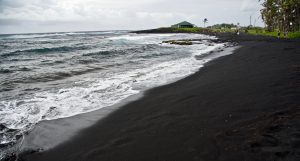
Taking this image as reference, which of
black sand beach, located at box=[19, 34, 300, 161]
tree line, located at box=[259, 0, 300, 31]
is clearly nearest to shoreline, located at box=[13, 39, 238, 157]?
black sand beach, located at box=[19, 34, 300, 161]

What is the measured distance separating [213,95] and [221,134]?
3.51m

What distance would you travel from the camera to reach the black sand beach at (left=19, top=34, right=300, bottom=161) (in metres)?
4.71

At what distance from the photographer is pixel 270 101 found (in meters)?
6.99

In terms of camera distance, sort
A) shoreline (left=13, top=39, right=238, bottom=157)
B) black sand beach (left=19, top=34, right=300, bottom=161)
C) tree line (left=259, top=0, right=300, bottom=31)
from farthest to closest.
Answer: tree line (left=259, top=0, right=300, bottom=31) < shoreline (left=13, top=39, right=238, bottom=157) < black sand beach (left=19, top=34, right=300, bottom=161)

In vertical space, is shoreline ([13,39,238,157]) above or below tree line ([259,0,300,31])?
below

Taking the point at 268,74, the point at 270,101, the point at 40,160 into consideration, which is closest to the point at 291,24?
the point at 268,74

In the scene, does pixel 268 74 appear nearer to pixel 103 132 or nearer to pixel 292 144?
pixel 292 144

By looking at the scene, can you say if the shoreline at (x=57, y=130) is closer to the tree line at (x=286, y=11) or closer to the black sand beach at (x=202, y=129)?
the black sand beach at (x=202, y=129)

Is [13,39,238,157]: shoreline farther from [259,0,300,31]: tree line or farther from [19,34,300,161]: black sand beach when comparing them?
[259,0,300,31]: tree line

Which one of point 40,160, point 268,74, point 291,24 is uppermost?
point 291,24

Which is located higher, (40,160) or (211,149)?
(211,149)

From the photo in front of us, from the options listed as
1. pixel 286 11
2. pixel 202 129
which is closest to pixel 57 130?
pixel 202 129

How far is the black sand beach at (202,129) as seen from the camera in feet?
15.5

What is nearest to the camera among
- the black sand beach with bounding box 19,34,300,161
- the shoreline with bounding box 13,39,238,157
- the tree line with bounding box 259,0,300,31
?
the black sand beach with bounding box 19,34,300,161
